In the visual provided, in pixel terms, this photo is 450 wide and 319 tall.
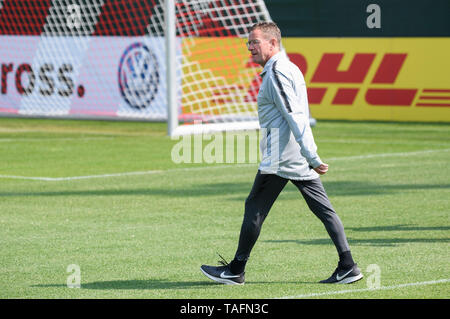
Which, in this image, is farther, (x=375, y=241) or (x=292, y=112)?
(x=375, y=241)

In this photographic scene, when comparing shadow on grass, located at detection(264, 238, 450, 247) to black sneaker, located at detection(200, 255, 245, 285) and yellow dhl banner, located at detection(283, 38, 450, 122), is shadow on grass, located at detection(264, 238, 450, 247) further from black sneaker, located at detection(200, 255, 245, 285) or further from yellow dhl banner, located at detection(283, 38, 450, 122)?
yellow dhl banner, located at detection(283, 38, 450, 122)

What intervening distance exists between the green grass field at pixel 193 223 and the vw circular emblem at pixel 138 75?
5.50 metres

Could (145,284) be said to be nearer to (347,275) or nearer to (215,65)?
(347,275)

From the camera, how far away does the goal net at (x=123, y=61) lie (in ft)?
76.8

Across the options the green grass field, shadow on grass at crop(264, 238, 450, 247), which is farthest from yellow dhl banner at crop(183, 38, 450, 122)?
shadow on grass at crop(264, 238, 450, 247)

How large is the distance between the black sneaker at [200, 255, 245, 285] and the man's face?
1.56 meters

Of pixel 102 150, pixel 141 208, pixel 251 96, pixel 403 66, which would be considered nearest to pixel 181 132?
pixel 102 150

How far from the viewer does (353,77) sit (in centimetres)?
2420

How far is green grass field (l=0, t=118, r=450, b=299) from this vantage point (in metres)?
8.19

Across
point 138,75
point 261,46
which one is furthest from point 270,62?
point 138,75

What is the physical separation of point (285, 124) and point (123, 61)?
17.7m

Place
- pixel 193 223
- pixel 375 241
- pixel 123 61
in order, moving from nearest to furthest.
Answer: pixel 375 241 < pixel 193 223 < pixel 123 61

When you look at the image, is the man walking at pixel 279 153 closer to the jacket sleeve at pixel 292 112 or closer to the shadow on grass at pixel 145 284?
the jacket sleeve at pixel 292 112

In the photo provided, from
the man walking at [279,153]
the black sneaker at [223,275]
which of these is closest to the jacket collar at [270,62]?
the man walking at [279,153]
